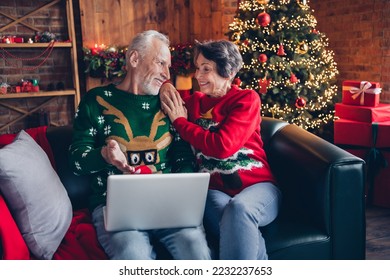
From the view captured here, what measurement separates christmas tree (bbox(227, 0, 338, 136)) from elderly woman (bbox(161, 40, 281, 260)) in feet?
5.73

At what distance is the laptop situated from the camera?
1.29 meters

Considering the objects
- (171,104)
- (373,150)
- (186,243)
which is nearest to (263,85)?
(373,150)

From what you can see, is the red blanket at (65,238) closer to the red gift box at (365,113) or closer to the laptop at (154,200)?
the laptop at (154,200)

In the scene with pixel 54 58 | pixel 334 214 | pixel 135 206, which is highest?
pixel 54 58

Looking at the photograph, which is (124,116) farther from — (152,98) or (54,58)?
(54,58)

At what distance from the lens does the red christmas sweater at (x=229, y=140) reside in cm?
169

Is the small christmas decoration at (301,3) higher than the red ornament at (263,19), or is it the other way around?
the small christmas decoration at (301,3)

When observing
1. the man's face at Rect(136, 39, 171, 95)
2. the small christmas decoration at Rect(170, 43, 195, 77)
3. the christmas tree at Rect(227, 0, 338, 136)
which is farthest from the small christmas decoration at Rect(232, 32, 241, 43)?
the man's face at Rect(136, 39, 171, 95)

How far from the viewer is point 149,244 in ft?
4.87

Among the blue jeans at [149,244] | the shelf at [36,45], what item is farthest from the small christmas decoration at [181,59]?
the blue jeans at [149,244]

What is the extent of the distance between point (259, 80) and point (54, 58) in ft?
7.35

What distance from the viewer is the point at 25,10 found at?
13.6 ft

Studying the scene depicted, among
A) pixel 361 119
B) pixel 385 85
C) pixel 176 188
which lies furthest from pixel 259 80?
pixel 176 188

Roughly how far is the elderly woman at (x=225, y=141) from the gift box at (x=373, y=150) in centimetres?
140
